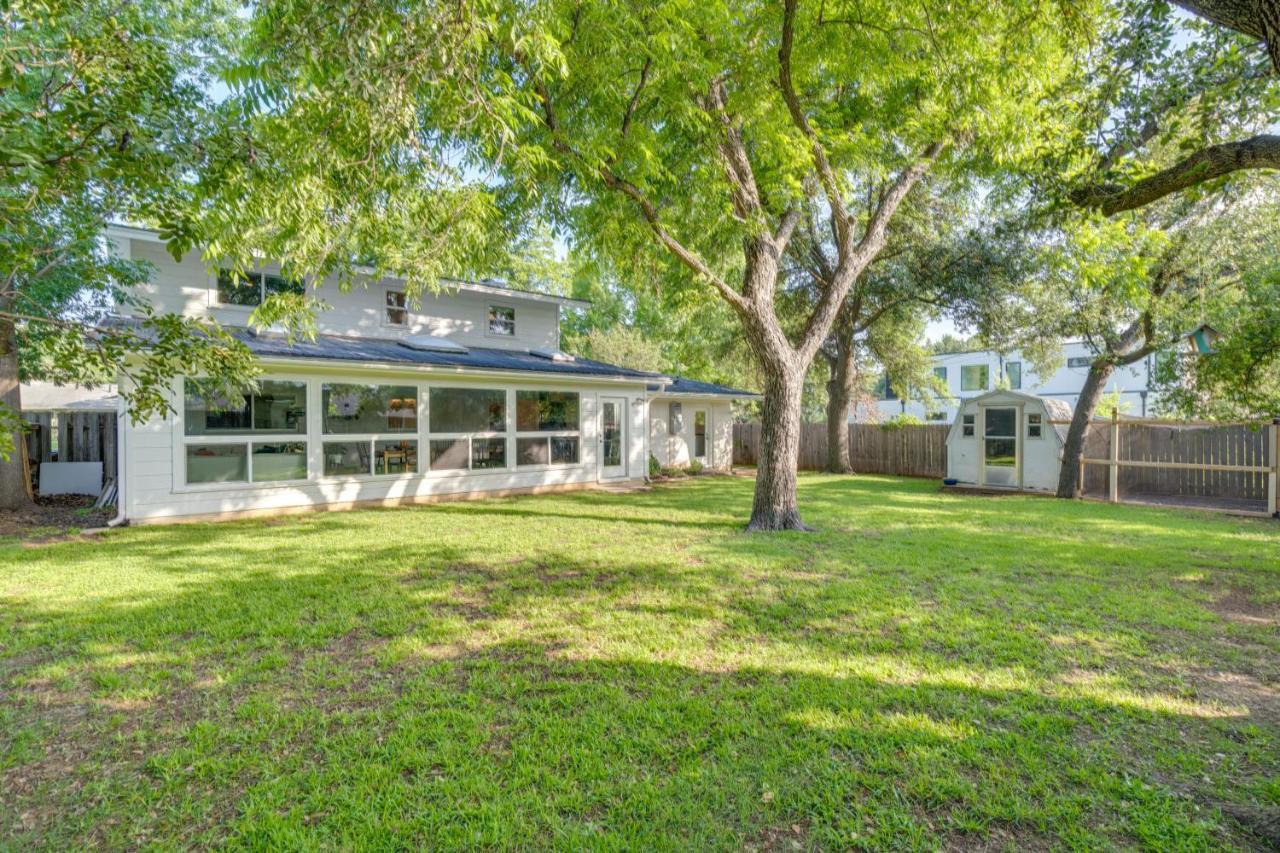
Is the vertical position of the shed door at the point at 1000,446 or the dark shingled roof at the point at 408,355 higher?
the dark shingled roof at the point at 408,355

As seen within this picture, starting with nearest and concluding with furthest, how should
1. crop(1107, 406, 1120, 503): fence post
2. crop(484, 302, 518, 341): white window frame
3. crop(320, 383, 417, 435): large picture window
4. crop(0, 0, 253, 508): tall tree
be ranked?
crop(0, 0, 253, 508): tall tree < crop(320, 383, 417, 435): large picture window < crop(1107, 406, 1120, 503): fence post < crop(484, 302, 518, 341): white window frame

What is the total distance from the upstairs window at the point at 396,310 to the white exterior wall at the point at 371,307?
0.09 meters

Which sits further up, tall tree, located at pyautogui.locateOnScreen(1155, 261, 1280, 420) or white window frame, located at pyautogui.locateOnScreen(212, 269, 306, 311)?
white window frame, located at pyautogui.locateOnScreen(212, 269, 306, 311)

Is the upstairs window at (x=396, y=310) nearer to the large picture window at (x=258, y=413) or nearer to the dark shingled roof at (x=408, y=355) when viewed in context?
the dark shingled roof at (x=408, y=355)

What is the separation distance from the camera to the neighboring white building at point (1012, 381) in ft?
79.4

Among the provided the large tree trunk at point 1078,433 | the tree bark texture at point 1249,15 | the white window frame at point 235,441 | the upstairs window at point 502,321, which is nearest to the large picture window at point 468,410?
the white window frame at point 235,441

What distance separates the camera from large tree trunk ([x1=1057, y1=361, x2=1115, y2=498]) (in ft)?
39.8

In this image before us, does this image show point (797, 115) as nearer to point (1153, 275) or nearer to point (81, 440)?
point (1153, 275)

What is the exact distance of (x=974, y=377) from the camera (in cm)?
2891

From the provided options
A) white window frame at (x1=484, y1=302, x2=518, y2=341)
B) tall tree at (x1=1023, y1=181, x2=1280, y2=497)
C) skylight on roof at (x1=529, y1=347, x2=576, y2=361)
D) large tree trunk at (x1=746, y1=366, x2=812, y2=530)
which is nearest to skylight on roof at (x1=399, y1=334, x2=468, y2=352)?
white window frame at (x1=484, y1=302, x2=518, y2=341)

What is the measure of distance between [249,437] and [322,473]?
1283 mm

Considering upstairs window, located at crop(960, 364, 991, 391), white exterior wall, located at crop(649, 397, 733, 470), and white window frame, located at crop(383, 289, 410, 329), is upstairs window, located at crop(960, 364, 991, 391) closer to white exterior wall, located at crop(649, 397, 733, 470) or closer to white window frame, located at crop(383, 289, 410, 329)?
white exterior wall, located at crop(649, 397, 733, 470)

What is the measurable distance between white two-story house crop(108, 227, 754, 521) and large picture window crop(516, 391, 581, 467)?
3cm

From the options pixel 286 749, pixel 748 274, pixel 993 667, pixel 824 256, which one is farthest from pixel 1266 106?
pixel 824 256
